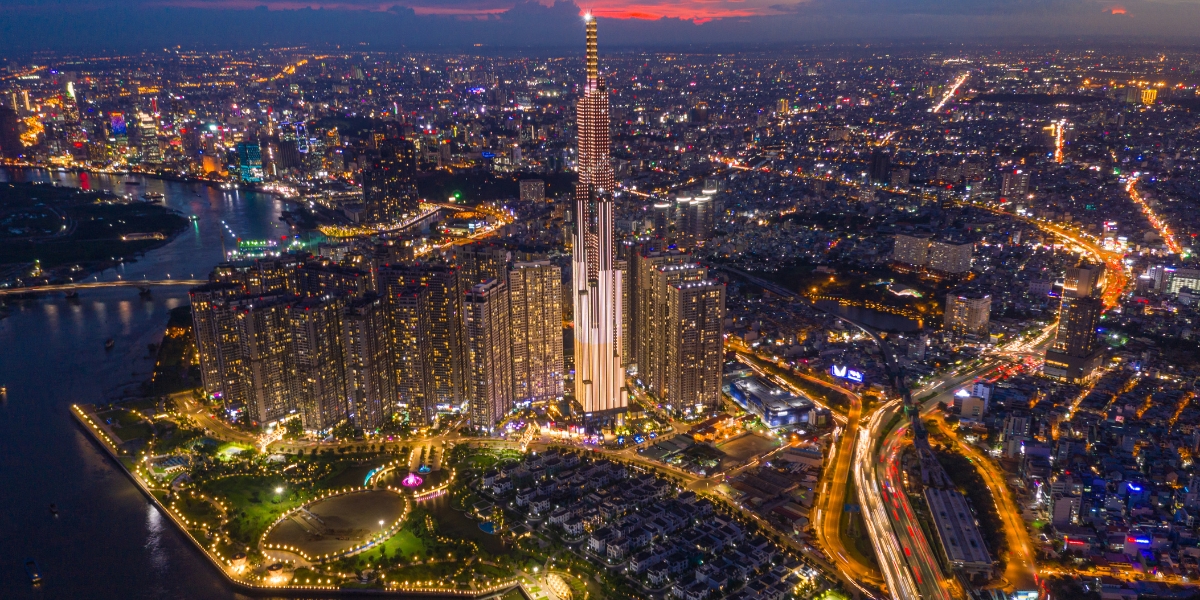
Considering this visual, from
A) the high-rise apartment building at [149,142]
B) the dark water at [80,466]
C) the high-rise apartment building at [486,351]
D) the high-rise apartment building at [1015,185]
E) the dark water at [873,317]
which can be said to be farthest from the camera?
the high-rise apartment building at [149,142]

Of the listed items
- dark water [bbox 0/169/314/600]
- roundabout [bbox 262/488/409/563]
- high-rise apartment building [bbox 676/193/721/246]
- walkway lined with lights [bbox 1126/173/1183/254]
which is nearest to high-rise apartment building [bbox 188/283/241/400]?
dark water [bbox 0/169/314/600]

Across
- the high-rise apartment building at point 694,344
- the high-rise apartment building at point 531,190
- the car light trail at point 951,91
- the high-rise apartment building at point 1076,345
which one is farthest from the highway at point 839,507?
the car light trail at point 951,91

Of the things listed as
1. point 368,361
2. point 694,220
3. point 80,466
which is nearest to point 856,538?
point 368,361

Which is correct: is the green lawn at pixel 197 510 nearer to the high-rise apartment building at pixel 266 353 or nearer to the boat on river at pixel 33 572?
the boat on river at pixel 33 572

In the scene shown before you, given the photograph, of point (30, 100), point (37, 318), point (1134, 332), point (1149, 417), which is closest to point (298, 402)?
point (37, 318)

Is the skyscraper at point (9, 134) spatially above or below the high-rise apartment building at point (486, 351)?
above
